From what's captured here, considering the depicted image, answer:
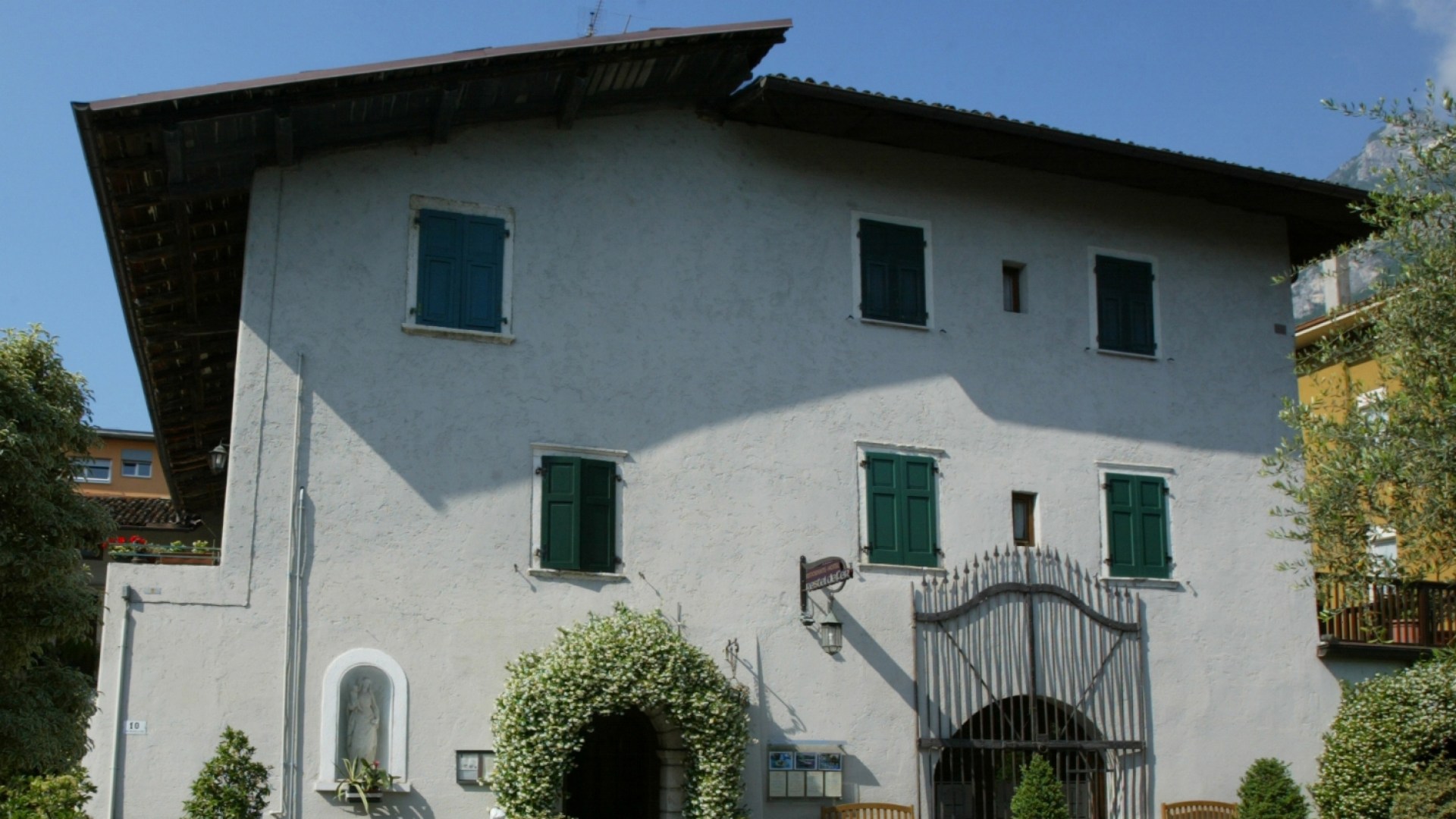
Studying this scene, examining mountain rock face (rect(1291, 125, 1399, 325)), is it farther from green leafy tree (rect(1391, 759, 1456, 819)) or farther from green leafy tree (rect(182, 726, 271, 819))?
green leafy tree (rect(182, 726, 271, 819))

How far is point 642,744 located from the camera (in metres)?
15.8

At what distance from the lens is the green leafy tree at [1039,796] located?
14984mm

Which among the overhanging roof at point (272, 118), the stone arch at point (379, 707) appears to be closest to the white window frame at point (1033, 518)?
the overhanging roof at point (272, 118)

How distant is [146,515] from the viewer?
117 ft

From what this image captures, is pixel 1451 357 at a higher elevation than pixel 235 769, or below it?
higher

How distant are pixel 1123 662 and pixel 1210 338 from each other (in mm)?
4224

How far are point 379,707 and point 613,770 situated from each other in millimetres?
3141

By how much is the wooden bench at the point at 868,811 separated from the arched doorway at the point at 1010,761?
542mm

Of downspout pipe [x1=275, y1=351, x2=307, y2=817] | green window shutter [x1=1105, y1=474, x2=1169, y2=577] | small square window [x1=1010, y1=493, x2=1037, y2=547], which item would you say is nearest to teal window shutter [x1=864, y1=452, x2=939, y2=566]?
small square window [x1=1010, y1=493, x2=1037, y2=547]

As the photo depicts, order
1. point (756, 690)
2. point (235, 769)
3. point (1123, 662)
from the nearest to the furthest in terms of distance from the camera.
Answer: point (235, 769) < point (756, 690) < point (1123, 662)

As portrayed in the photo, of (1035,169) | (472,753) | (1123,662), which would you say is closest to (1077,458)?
(1123,662)

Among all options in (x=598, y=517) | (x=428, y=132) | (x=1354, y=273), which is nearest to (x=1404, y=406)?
(x=598, y=517)

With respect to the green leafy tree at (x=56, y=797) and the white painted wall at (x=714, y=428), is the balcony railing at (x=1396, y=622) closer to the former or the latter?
the white painted wall at (x=714, y=428)

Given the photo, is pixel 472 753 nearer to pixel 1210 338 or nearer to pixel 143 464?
pixel 1210 338
